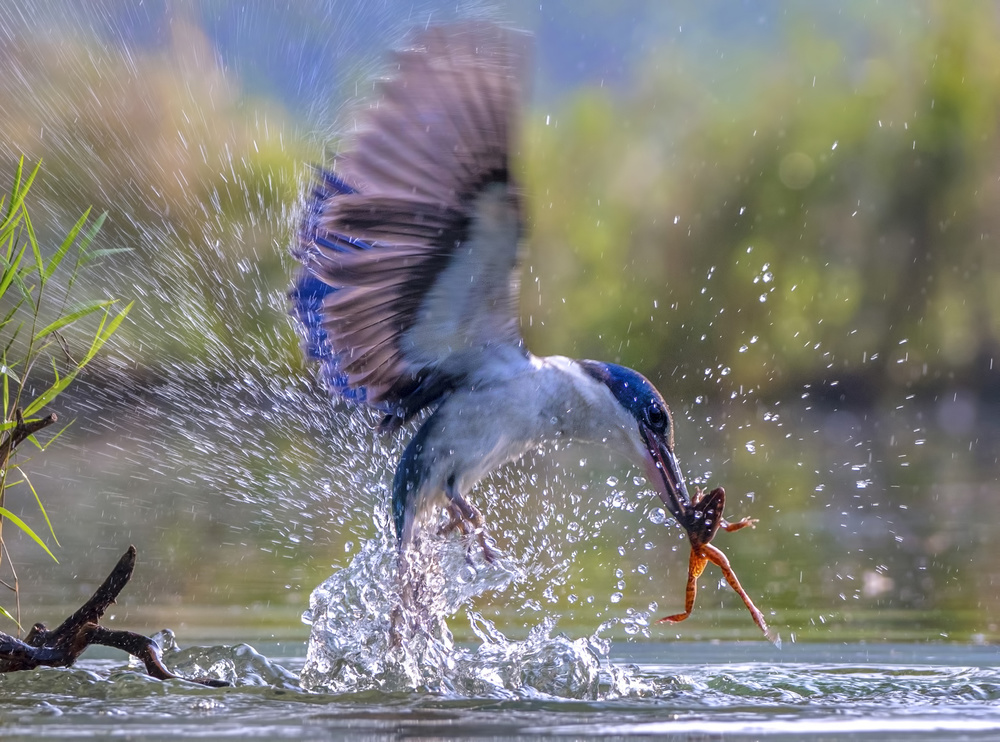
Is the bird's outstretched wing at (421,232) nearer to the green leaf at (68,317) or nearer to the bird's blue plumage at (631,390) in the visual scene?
the bird's blue plumage at (631,390)

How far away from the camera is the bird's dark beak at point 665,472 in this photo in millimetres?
4039

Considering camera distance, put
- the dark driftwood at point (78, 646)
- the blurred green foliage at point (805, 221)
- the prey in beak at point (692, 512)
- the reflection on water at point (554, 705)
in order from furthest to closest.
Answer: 1. the blurred green foliage at point (805, 221)
2. the prey in beak at point (692, 512)
3. the dark driftwood at point (78, 646)
4. the reflection on water at point (554, 705)

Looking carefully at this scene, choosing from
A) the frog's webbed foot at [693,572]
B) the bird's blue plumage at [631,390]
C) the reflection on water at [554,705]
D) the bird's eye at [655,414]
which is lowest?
the reflection on water at [554,705]

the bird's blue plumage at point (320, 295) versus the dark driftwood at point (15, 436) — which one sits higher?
the bird's blue plumage at point (320, 295)

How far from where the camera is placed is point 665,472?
13.4 ft

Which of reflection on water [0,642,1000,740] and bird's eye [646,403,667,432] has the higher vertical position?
bird's eye [646,403,667,432]

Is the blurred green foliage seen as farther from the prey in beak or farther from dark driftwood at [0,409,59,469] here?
dark driftwood at [0,409,59,469]

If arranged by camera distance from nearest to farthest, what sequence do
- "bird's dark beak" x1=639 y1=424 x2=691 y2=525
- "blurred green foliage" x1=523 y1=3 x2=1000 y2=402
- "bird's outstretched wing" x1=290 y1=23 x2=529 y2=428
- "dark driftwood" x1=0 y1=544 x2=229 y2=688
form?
1. "dark driftwood" x1=0 y1=544 x2=229 y2=688
2. "bird's outstretched wing" x1=290 y1=23 x2=529 y2=428
3. "bird's dark beak" x1=639 y1=424 x2=691 y2=525
4. "blurred green foliage" x1=523 y1=3 x2=1000 y2=402

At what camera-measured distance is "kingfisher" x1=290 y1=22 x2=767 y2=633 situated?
11.8 feet

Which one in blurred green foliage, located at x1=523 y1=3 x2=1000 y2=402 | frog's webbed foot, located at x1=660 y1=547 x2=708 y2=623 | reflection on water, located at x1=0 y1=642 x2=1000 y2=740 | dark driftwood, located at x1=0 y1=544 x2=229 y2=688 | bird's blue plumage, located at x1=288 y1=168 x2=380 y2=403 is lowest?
reflection on water, located at x1=0 y1=642 x2=1000 y2=740

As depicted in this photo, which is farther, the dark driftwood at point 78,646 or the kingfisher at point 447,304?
the kingfisher at point 447,304

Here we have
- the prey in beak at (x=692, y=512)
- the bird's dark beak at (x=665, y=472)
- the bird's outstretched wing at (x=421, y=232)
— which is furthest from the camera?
the bird's dark beak at (x=665, y=472)

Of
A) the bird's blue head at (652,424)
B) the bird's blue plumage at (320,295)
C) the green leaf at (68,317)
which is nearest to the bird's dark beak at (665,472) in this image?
the bird's blue head at (652,424)

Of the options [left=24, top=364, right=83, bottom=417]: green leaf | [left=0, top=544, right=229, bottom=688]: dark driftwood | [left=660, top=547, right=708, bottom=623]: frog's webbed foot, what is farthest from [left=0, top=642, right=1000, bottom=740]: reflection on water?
[left=24, top=364, right=83, bottom=417]: green leaf
